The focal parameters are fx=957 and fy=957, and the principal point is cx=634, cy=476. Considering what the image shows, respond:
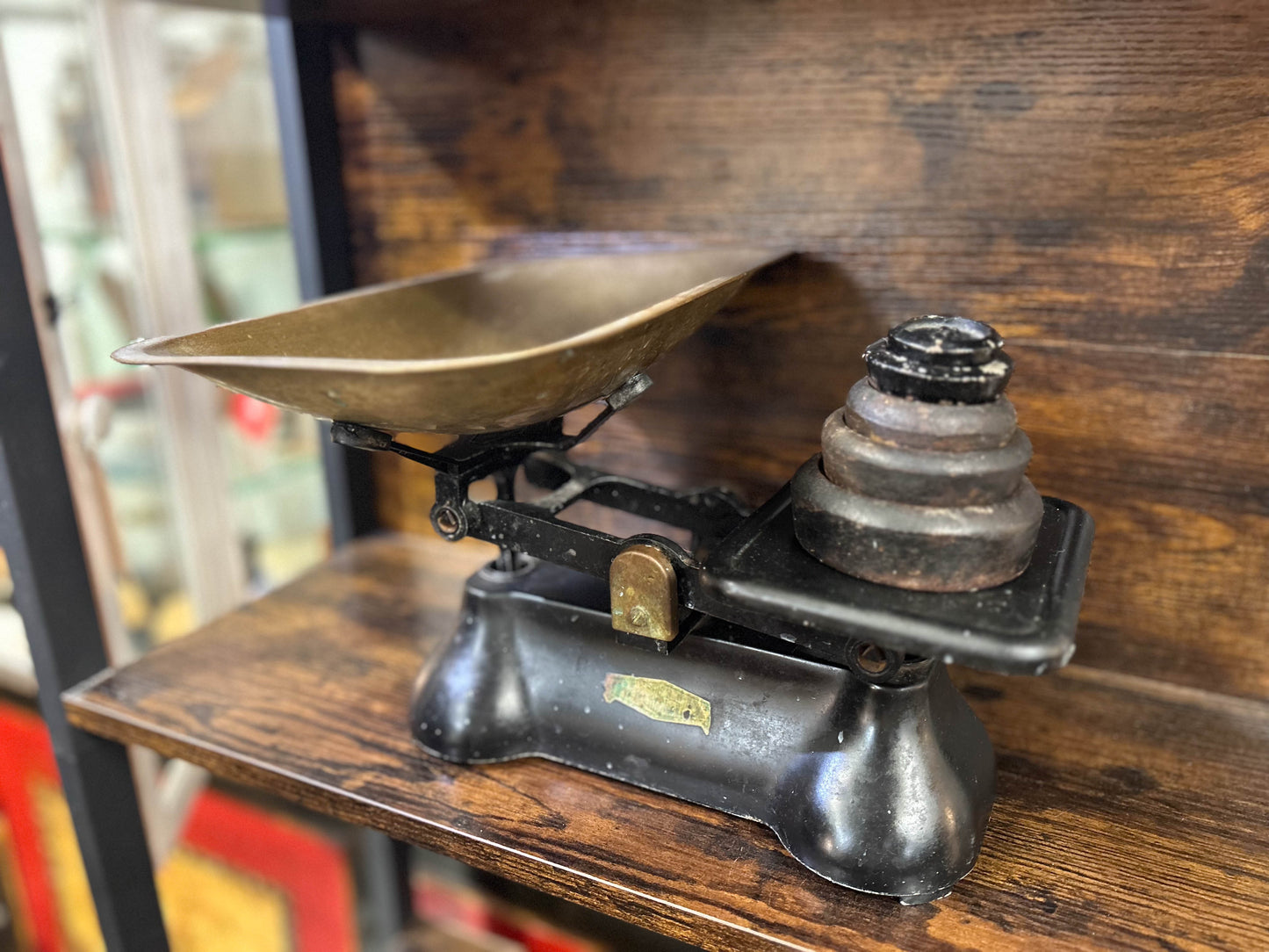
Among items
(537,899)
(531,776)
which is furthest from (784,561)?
Answer: (537,899)

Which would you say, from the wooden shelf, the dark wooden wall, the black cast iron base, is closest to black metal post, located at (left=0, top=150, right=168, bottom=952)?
the wooden shelf

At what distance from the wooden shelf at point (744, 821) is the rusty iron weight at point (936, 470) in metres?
0.27

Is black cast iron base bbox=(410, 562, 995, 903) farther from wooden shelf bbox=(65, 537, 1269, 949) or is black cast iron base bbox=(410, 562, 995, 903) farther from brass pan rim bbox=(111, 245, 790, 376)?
brass pan rim bbox=(111, 245, 790, 376)

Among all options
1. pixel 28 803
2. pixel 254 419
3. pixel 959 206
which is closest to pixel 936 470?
pixel 959 206

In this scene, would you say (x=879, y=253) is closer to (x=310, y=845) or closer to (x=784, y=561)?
(x=784, y=561)

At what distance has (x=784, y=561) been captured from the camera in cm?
73

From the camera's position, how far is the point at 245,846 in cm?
180

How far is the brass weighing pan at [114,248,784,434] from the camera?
648 mm

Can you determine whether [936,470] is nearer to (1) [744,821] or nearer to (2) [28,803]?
(1) [744,821]

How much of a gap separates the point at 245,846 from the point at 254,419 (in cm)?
82

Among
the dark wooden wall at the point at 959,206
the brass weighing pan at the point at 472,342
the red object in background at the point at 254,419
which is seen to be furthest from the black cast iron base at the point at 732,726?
the red object in background at the point at 254,419

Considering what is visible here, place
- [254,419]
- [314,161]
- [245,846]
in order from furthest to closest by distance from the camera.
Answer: [245,846] → [254,419] → [314,161]

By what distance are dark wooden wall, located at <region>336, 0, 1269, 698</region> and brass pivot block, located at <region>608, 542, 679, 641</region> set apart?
0.44m

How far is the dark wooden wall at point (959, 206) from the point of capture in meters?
0.91
